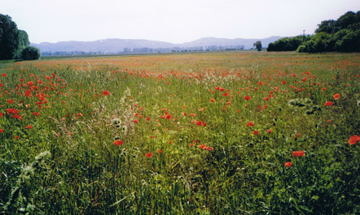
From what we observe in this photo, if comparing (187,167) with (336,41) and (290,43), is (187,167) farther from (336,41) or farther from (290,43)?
(290,43)

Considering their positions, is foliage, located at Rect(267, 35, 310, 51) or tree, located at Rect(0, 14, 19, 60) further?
foliage, located at Rect(267, 35, 310, 51)

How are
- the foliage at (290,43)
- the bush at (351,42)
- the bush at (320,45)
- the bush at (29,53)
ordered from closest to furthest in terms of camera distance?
the bush at (351,42), the bush at (320,45), the bush at (29,53), the foliage at (290,43)

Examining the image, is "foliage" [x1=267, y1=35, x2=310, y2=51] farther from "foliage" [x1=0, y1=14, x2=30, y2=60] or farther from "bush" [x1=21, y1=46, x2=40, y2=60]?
"foliage" [x1=0, y1=14, x2=30, y2=60]

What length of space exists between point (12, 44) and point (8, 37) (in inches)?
69.3

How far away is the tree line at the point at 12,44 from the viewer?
156ft

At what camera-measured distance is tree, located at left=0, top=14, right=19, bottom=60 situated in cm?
4734

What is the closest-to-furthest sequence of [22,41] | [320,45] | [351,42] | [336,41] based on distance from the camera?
[351,42] → [336,41] → [320,45] → [22,41]

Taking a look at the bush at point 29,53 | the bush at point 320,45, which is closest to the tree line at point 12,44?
the bush at point 29,53

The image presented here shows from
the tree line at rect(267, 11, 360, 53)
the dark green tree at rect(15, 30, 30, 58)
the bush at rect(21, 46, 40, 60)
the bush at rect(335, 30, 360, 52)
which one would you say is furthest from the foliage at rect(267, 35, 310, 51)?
the dark green tree at rect(15, 30, 30, 58)

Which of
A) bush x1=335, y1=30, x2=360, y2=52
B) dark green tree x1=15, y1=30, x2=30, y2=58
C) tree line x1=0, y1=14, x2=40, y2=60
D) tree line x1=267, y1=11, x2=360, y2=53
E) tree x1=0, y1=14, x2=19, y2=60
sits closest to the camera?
bush x1=335, y1=30, x2=360, y2=52

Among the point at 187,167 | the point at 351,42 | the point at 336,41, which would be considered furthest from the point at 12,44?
the point at 336,41

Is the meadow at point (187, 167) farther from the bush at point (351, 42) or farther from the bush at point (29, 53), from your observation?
the bush at point (29, 53)

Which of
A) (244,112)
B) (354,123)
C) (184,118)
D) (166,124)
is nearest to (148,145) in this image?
(166,124)

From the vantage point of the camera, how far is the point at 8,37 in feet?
157
